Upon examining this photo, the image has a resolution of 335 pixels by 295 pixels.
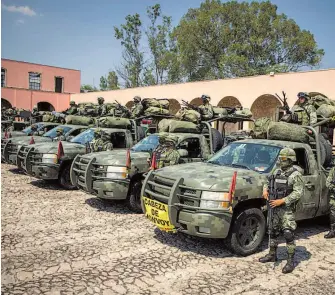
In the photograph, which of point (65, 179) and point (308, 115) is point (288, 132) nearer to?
point (308, 115)

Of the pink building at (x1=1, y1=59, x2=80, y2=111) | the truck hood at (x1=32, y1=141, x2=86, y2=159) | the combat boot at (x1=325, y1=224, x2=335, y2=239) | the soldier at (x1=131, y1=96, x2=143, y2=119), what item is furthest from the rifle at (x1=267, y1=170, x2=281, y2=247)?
the pink building at (x1=1, y1=59, x2=80, y2=111)

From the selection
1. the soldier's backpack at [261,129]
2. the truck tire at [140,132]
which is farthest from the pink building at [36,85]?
the soldier's backpack at [261,129]

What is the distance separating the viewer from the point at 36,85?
3700 centimetres

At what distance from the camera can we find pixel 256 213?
5.19 metres

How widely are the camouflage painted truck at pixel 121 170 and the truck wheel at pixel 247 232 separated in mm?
2676

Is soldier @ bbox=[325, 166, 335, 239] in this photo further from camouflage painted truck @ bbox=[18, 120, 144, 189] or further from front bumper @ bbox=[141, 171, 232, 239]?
camouflage painted truck @ bbox=[18, 120, 144, 189]

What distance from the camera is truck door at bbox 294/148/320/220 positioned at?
19.0 feet

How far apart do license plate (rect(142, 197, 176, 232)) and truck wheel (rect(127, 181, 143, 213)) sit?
1.66 m

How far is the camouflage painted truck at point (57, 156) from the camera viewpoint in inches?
358

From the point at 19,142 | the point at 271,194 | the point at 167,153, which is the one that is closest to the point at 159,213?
the point at 271,194

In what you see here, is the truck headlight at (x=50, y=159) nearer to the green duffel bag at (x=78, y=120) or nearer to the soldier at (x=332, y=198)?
the green duffel bag at (x=78, y=120)

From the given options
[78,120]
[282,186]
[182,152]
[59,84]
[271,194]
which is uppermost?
[59,84]

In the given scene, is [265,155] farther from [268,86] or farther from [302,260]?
[268,86]

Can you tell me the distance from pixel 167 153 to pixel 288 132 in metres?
2.31
